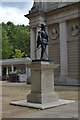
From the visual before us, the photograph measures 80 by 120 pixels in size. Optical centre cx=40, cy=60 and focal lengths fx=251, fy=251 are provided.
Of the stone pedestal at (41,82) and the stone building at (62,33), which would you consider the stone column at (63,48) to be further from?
the stone pedestal at (41,82)

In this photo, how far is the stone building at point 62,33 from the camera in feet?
80.8

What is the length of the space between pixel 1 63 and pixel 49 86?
3530cm

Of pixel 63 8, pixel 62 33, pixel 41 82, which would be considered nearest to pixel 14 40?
pixel 62 33

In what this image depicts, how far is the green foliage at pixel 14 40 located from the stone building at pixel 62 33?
91.1 ft

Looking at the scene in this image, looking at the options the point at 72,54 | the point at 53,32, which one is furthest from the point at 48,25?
the point at 72,54

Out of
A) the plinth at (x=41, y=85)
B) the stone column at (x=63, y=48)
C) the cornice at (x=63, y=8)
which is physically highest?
the cornice at (x=63, y=8)

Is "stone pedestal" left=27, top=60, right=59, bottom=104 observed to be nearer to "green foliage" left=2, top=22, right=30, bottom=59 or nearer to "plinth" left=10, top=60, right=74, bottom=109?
"plinth" left=10, top=60, right=74, bottom=109

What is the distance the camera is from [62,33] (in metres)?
25.8

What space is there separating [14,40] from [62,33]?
40222 mm

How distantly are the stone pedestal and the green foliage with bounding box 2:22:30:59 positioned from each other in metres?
43.8

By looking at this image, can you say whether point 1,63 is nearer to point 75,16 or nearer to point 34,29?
point 34,29

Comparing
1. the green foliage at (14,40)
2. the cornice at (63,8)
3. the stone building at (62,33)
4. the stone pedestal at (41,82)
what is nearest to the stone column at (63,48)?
the stone building at (62,33)

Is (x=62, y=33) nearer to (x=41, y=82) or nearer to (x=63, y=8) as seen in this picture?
(x=63, y=8)

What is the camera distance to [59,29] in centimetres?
2617
